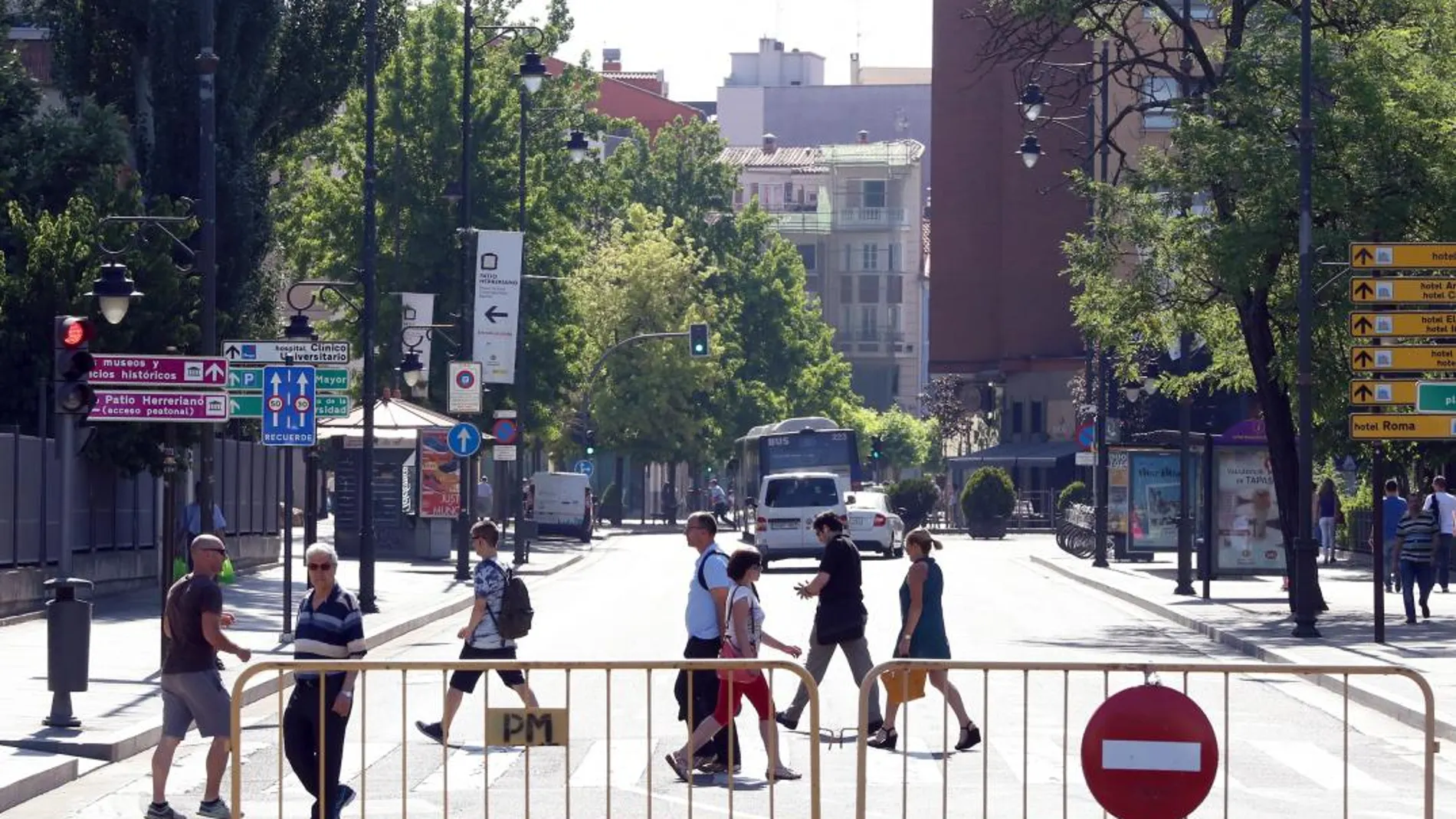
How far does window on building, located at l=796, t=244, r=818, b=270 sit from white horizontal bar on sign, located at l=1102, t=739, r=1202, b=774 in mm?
138791

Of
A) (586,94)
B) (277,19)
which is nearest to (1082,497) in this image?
(586,94)

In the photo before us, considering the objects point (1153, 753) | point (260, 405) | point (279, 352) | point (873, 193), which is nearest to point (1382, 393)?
point (279, 352)

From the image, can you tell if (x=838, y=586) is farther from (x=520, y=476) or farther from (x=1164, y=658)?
(x=520, y=476)

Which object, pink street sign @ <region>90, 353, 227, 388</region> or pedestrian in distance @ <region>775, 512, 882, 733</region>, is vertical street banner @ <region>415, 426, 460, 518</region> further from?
pedestrian in distance @ <region>775, 512, 882, 733</region>

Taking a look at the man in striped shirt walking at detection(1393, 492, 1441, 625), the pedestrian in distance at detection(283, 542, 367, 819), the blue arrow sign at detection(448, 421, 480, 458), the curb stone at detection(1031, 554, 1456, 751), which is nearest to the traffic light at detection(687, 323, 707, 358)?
the blue arrow sign at detection(448, 421, 480, 458)

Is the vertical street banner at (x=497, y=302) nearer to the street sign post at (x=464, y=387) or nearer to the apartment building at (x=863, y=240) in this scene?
the street sign post at (x=464, y=387)

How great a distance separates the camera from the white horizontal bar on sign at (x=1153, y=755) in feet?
30.3

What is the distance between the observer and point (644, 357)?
289ft

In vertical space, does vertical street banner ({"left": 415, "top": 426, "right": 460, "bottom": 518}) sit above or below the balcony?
below

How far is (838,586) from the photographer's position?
16.4m

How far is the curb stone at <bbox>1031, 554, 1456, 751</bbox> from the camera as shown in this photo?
691 inches

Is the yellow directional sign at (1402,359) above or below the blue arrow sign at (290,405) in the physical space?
above

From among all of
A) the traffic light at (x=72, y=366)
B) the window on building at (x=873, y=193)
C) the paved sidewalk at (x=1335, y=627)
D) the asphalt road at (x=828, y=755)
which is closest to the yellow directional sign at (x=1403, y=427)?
the paved sidewalk at (x=1335, y=627)

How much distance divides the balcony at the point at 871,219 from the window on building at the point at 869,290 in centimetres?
345
